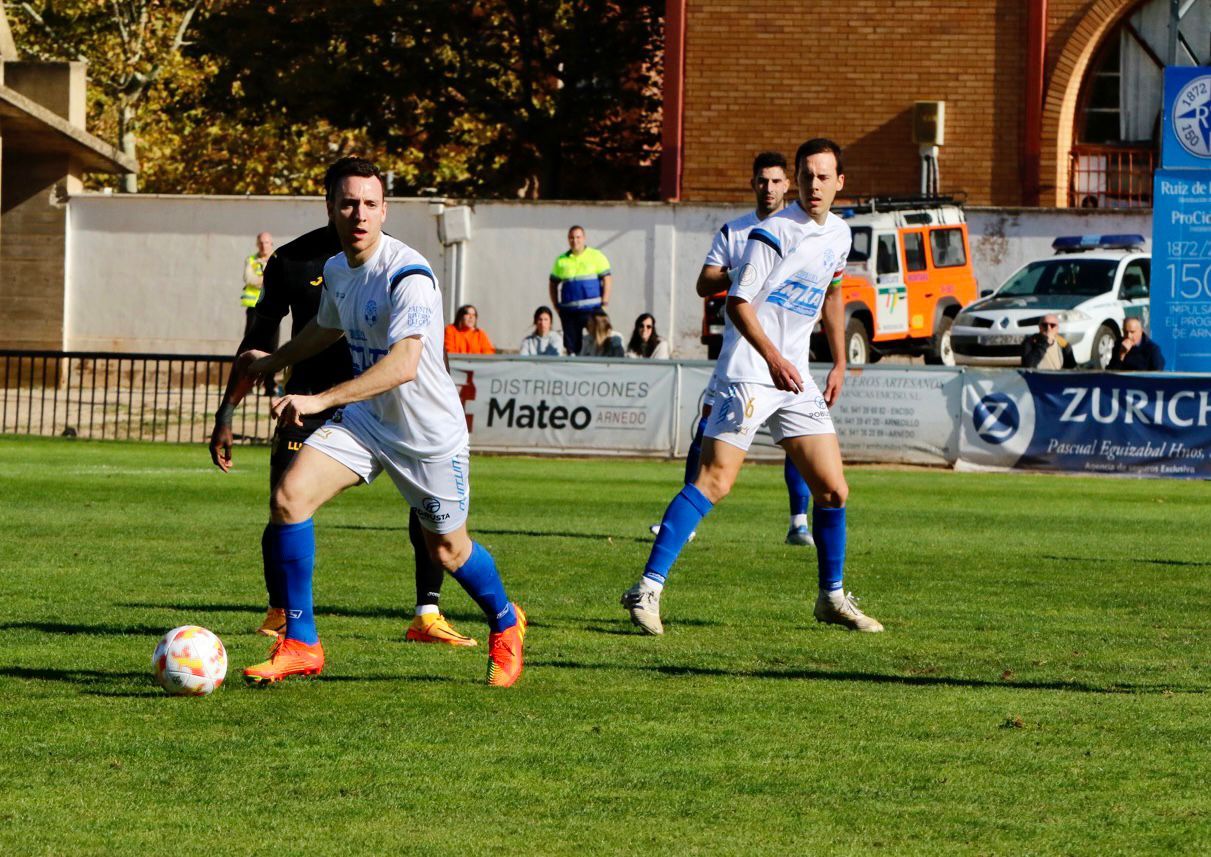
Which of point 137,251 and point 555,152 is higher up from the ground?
point 555,152

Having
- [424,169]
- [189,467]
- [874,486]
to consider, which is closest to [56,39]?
[424,169]

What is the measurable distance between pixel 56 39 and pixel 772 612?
130 ft

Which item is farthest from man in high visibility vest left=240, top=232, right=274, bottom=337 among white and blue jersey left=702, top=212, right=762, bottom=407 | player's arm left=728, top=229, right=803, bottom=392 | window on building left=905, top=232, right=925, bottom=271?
player's arm left=728, top=229, right=803, bottom=392

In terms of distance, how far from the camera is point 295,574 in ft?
24.4

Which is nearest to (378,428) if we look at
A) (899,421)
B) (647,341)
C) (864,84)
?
(899,421)

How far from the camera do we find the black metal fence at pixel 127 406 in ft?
80.9

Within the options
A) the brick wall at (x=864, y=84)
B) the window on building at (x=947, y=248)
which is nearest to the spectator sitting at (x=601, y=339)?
the window on building at (x=947, y=248)

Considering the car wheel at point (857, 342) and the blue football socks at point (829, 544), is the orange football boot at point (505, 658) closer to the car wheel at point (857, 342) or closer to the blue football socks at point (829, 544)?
the blue football socks at point (829, 544)

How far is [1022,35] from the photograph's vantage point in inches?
1443

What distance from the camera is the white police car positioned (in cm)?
2959

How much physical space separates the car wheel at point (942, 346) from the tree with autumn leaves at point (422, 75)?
46.5 feet

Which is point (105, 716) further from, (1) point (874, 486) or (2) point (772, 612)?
(1) point (874, 486)

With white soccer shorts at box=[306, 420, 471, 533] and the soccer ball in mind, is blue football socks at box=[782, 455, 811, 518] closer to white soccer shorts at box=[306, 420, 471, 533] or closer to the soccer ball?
white soccer shorts at box=[306, 420, 471, 533]

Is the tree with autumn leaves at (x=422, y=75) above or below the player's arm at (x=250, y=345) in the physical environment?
above
